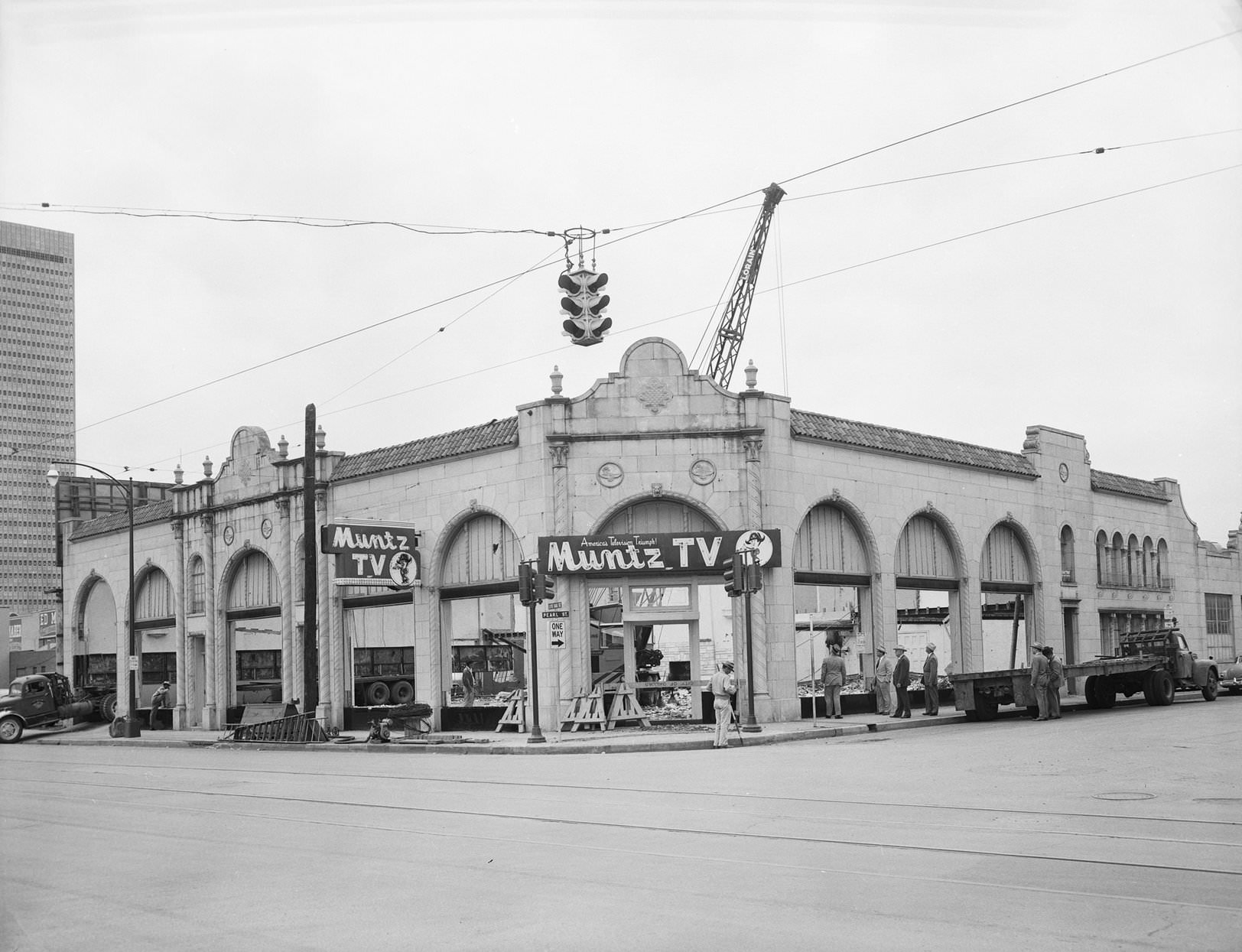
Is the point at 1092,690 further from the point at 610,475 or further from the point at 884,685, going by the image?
the point at 610,475

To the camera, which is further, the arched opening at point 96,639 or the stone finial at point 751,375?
the arched opening at point 96,639

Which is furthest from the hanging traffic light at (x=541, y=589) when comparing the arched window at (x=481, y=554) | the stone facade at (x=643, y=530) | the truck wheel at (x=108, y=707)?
the truck wheel at (x=108, y=707)

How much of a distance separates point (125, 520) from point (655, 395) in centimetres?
2431

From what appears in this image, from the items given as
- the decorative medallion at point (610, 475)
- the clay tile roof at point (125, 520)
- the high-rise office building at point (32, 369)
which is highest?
the high-rise office building at point (32, 369)

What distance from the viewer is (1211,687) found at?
31.7 metres

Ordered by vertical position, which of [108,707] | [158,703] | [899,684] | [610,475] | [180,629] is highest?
[610,475]

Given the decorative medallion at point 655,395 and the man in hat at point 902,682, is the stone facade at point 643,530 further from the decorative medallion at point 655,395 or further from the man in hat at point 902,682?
the man in hat at point 902,682

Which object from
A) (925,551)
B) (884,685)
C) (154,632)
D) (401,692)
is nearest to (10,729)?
(154,632)

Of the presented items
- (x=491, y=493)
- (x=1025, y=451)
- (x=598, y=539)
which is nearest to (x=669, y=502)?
(x=598, y=539)

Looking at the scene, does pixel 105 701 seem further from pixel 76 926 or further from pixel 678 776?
pixel 76 926

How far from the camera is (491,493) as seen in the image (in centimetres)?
2930

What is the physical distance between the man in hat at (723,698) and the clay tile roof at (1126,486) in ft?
69.6

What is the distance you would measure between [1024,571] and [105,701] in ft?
101

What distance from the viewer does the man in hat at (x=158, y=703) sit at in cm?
3941
